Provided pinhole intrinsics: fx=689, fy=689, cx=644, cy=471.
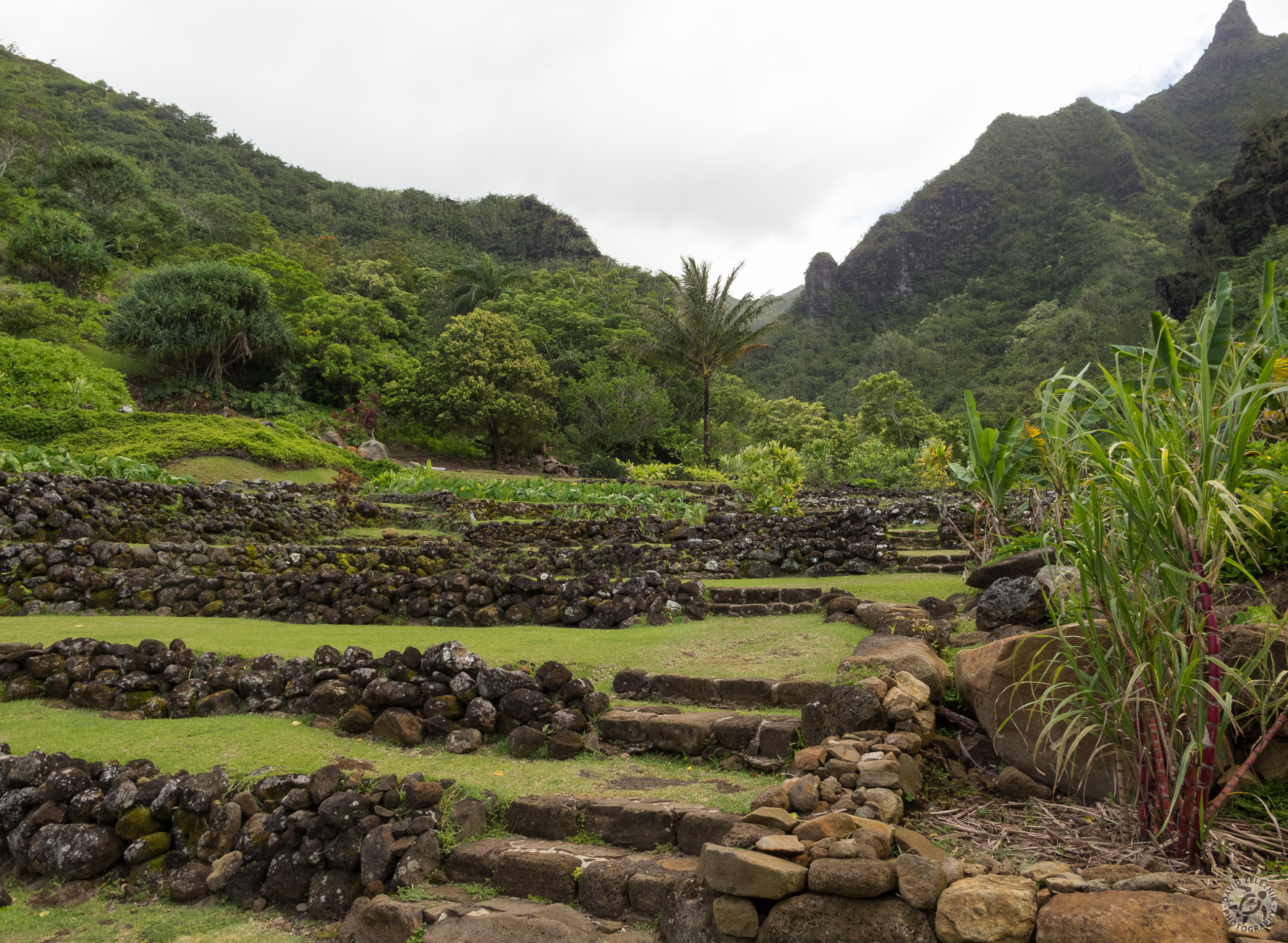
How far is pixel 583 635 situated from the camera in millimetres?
6410

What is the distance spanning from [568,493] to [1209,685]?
15.8 meters

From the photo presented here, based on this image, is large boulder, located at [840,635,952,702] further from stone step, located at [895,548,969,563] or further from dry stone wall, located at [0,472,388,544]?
dry stone wall, located at [0,472,388,544]

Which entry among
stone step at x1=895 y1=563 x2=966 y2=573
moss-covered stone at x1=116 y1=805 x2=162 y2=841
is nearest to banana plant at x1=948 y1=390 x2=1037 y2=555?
stone step at x1=895 y1=563 x2=966 y2=573

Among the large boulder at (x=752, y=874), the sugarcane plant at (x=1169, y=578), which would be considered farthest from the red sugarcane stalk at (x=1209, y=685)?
the large boulder at (x=752, y=874)

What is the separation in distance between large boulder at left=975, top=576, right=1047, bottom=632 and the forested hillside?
130 ft

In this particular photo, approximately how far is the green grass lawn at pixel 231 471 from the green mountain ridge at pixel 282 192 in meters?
44.0

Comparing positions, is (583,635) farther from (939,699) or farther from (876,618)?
(939,699)

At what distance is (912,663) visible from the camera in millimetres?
4082

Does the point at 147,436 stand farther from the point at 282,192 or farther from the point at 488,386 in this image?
the point at 282,192

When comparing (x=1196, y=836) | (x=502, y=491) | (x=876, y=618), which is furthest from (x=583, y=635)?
(x=502, y=491)

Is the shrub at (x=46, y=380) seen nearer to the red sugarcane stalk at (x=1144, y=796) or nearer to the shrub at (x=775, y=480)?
the shrub at (x=775, y=480)

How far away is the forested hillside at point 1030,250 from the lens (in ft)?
169

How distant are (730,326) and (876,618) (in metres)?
22.8

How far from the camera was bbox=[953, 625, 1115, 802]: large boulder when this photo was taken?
304 cm
